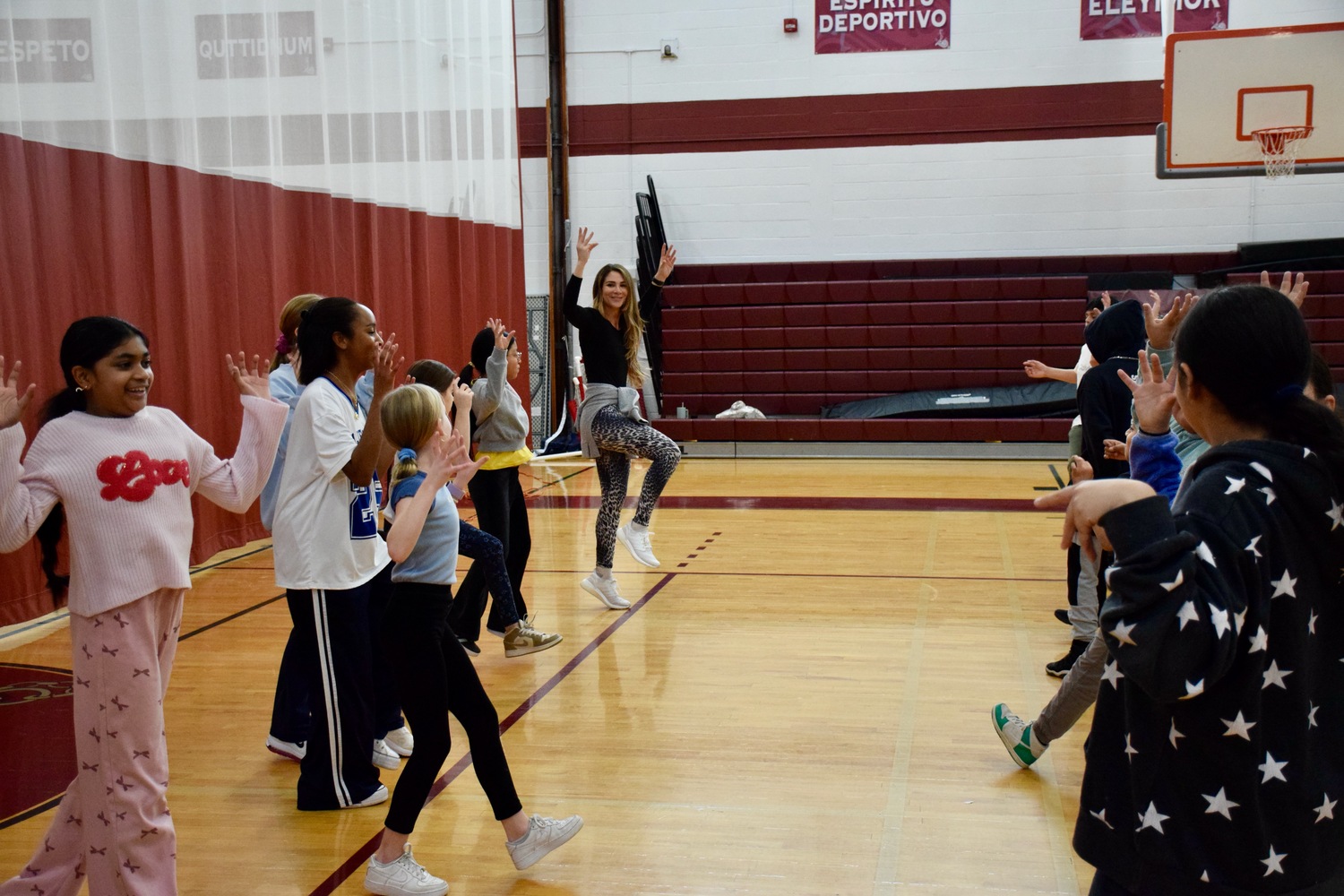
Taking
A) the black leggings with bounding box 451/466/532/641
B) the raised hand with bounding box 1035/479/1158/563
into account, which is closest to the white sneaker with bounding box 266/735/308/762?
the black leggings with bounding box 451/466/532/641

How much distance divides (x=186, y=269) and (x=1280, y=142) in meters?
7.51

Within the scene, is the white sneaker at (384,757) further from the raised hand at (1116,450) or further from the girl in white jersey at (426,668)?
the raised hand at (1116,450)

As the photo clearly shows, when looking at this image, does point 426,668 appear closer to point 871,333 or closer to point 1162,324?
point 1162,324

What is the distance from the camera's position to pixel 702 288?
1309 centimetres

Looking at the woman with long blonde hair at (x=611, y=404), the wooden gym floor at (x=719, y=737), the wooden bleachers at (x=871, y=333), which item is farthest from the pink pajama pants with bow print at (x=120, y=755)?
the wooden bleachers at (x=871, y=333)

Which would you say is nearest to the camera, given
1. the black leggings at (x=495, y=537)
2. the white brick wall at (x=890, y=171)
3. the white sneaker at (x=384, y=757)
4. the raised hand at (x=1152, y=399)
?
the raised hand at (x=1152, y=399)

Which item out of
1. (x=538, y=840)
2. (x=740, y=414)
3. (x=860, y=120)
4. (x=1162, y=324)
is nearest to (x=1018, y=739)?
(x=1162, y=324)

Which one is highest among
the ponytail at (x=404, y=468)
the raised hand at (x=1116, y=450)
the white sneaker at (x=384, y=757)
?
the ponytail at (x=404, y=468)

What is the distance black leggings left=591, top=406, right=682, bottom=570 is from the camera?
17.3 ft

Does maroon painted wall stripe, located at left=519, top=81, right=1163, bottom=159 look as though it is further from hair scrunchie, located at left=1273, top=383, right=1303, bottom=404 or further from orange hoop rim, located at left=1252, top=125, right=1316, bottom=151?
hair scrunchie, located at left=1273, top=383, right=1303, bottom=404

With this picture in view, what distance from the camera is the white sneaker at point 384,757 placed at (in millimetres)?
3539

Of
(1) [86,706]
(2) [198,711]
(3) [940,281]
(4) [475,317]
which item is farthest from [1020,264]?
(1) [86,706]

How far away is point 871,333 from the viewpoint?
12.7 m

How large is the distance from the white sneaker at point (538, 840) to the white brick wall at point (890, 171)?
36.3ft
